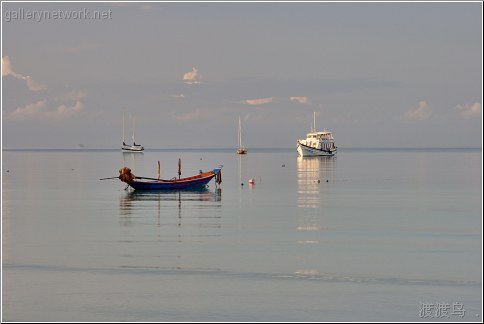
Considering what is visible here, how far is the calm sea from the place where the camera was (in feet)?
79.5

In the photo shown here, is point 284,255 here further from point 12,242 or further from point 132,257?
point 12,242

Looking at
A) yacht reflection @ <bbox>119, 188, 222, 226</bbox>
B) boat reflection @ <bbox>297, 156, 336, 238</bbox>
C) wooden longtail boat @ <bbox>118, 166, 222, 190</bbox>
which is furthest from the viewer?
wooden longtail boat @ <bbox>118, 166, 222, 190</bbox>

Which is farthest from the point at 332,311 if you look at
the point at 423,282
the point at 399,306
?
the point at 423,282

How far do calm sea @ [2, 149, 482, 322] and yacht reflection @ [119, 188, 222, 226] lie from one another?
223 mm

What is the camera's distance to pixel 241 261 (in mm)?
32156

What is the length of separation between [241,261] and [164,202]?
28539 millimetres

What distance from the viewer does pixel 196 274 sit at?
96.3ft

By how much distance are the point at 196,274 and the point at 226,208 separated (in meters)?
26.8

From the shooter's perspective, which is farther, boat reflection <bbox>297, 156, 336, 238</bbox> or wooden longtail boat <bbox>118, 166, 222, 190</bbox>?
wooden longtail boat <bbox>118, 166, 222, 190</bbox>

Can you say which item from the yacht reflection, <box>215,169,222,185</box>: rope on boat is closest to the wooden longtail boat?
the yacht reflection

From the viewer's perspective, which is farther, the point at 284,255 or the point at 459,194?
the point at 459,194

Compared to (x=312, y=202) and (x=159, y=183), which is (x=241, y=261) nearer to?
(x=312, y=202)

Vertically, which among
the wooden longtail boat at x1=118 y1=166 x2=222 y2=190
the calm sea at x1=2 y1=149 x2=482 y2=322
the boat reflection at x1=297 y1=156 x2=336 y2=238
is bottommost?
the calm sea at x1=2 y1=149 x2=482 y2=322

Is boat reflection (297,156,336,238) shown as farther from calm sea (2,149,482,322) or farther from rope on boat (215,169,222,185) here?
rope on boat (215,169,222,185)
